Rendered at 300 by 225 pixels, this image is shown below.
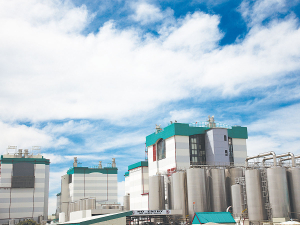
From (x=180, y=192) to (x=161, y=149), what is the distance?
23208 millimetres

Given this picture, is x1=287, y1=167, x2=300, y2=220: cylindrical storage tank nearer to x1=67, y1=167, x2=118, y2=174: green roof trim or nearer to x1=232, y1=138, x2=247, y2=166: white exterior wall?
x1=232, y1=138, x2=247, y2=166: white exterior wall

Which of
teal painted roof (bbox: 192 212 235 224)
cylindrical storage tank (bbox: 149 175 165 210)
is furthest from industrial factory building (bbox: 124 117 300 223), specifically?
teal painted roof (bbox: 192 212 235 224)

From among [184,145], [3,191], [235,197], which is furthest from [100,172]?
[235,197]

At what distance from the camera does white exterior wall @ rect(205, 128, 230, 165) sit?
83812 millimetres

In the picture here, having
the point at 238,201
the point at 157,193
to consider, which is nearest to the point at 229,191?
the point at 238,201

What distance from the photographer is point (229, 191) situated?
6962 cm

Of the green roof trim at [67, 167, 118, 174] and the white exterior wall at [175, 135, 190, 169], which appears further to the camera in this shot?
the green roof trim at [67, 167, 118, 174]

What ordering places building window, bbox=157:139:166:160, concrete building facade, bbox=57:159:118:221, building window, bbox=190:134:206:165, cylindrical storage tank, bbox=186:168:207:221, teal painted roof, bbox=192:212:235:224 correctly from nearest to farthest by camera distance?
teal painted roof, bbox=192:212:235:224
cylindrical storage tank, bbox=186:168:207:221
building window, bbox=190:134:206:165
building window, bbox=157:139:166:160
concrete building facade, bbox=57:159:118:221

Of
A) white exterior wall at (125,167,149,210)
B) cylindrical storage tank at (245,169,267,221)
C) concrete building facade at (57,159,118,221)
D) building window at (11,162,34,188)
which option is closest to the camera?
cylindrical storage tank at (245,169,267,221)

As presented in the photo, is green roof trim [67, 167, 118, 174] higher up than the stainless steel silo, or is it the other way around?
green roof trim [67, 167, 118, 174]

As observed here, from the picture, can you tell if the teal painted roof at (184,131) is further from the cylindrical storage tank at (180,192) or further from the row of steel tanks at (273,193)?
the row of steel tanks at (273,193)

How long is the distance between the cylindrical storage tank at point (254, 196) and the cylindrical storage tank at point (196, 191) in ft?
30.7

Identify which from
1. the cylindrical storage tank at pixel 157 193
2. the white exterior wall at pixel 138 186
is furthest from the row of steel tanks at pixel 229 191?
the white exterior wall at pixel 138 186

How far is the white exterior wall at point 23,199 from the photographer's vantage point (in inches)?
4337
